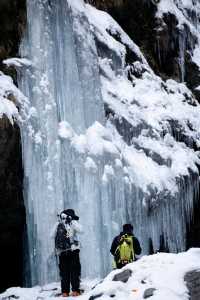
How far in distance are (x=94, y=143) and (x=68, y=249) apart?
5201 millimetres

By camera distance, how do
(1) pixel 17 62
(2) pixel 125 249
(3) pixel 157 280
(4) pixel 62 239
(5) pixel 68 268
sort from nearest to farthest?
(3) pixel 157 280
(2) pixel 125 249
(4) pixel 62 239
(5) pixel 68 268
(1) pixel 17 62

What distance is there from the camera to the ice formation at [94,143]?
13875 mm

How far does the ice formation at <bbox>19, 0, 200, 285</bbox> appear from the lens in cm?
1388

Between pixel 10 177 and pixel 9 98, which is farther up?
pixel 9 98

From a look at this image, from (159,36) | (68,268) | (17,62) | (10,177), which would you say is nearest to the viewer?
(68,268)

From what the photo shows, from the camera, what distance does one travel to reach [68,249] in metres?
10.0

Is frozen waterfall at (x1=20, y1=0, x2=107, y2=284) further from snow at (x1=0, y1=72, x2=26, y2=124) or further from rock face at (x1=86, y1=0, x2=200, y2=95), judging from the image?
rock face at (x1=86, y1=0, x2=200, y2=95)

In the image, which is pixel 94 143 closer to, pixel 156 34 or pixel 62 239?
pixel 62 239

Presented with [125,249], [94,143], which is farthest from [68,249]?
[94,143]

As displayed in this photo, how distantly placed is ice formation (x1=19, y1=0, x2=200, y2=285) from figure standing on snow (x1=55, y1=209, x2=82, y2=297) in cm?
348

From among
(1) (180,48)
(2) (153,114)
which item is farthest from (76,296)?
(1) (180,48)

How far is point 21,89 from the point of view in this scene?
1413cm

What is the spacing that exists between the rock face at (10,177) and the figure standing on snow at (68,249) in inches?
151

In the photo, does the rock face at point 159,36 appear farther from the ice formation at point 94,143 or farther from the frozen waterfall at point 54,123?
the frozen waterfall at point 54,123
